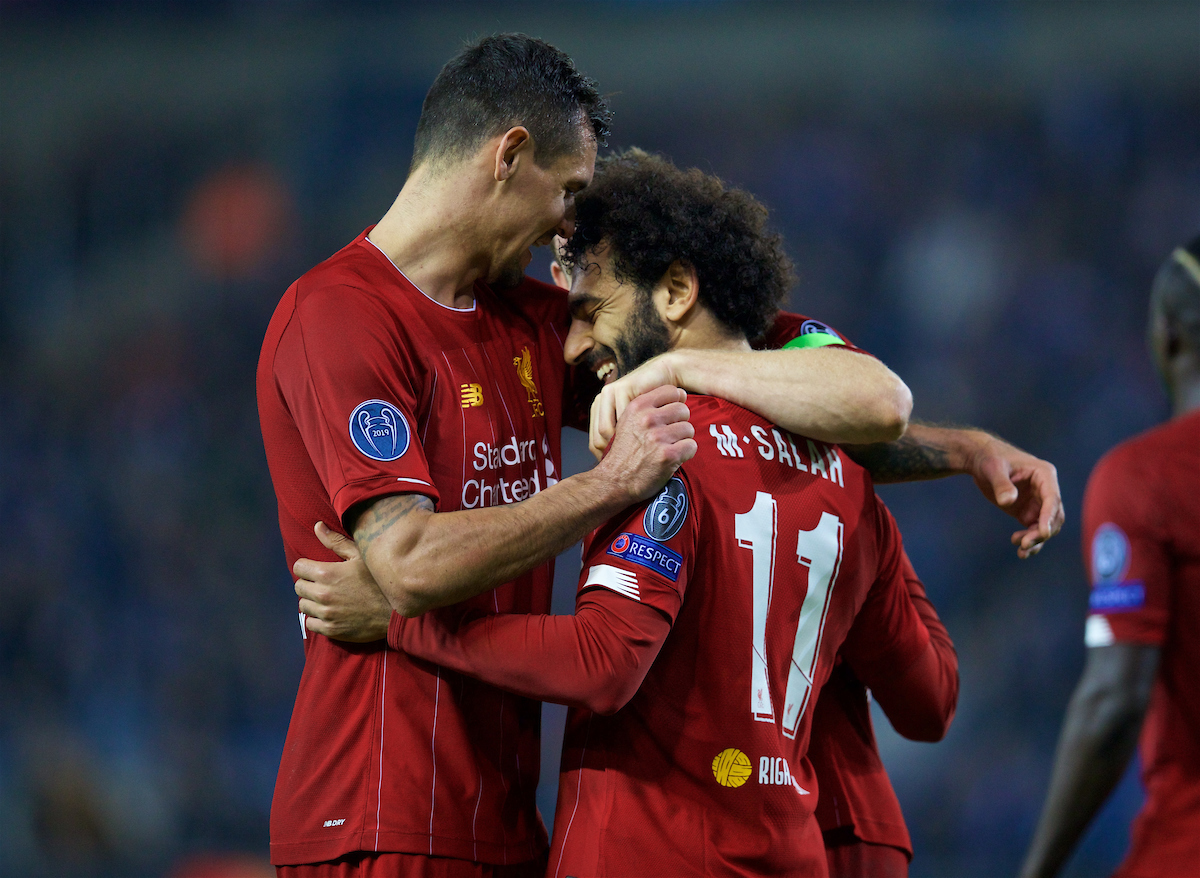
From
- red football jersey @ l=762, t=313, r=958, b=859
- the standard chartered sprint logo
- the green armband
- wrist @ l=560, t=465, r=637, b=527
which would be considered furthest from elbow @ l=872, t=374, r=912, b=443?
the standard chartered sprint logo

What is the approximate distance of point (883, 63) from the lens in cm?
1214

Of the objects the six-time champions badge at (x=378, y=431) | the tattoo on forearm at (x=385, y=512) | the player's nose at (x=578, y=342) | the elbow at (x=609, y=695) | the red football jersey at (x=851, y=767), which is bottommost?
the red football jersey at (x=851, y=767)

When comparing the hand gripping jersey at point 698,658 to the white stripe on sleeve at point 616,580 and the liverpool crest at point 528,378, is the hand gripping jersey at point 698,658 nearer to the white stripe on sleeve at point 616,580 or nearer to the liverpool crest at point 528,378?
the white stripe on sleeve at point 616,580

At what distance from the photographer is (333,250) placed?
1136 cm

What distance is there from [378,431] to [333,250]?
932 centimetres

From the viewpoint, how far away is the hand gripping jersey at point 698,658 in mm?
2432

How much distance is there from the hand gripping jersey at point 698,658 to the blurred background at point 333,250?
6552 millimetres

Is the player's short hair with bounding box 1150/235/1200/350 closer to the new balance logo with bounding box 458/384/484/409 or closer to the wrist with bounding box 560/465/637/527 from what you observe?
the wrist with bounding box 560/465/637/527

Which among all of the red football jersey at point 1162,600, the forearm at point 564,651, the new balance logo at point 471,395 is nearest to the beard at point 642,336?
the new balance logo at point 471,395

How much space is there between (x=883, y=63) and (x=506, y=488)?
35.0 ft

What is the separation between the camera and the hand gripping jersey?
243cm

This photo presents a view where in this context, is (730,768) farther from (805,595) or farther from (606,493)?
(606,493)

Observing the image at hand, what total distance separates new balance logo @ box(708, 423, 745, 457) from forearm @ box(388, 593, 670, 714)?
461 mm

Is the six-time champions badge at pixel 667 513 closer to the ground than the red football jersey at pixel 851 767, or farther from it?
farther from it
